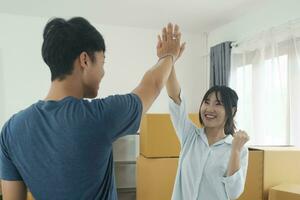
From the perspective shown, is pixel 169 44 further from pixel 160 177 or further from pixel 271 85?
pixel 271 85

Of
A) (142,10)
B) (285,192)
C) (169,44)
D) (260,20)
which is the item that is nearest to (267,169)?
(285,192)

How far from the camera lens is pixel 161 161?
237cm

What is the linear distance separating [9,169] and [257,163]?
66.8 inches

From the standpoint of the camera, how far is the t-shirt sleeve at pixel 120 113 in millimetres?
712

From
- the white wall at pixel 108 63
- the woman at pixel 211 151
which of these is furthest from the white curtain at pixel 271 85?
the woman at pixel 211 151

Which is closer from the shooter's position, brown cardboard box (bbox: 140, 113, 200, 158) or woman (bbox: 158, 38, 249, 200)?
woman (bbox: 158, 38, 249, 200)

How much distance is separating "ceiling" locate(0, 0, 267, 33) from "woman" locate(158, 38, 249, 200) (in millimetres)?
1701

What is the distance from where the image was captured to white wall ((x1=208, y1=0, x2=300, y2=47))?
270 centimetres

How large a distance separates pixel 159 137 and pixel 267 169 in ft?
2.80

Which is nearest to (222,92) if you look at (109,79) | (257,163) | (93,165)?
(257,163)

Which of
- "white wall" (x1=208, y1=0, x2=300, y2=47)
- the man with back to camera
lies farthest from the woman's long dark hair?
"white wall" (x1=208, y1=0, x2=300, y2=47)

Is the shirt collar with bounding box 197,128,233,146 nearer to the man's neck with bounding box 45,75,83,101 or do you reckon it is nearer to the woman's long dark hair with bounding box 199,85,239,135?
the woman's long dark hair with bounding box 199,85,239,135

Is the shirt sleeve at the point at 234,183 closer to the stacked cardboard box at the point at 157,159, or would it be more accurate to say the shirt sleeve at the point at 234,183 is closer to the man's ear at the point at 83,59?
the man's ear at the point at 83,59

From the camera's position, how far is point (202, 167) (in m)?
1.42
